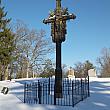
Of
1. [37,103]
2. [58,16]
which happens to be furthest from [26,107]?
[58,16]

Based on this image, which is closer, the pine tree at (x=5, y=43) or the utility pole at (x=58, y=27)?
the utility pole at (x=58, y=27)

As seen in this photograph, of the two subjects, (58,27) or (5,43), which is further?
(5,43)

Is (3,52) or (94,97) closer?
(94,97)

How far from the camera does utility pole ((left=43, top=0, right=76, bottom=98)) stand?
549 inches

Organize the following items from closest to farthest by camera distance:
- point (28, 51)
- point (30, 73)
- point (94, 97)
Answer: point (94, 97), point (28, 51), point (30, 73)

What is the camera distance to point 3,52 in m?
29.6

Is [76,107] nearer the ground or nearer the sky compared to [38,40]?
nearer the ground

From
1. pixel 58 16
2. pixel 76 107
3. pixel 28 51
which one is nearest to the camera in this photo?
pixel 76 107

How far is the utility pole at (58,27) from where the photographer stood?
13945 millimetres

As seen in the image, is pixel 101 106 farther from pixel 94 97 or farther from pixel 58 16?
pixel 58 16

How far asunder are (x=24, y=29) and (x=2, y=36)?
20.3 m

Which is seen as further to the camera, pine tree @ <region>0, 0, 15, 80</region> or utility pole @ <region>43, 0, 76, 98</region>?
pine tree @ <region>0, 0, 15, 80</region>

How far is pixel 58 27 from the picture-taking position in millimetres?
14531

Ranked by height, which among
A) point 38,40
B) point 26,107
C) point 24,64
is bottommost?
point 26,107
